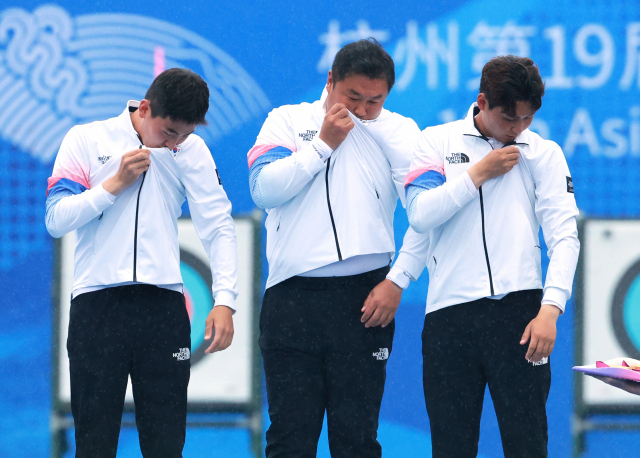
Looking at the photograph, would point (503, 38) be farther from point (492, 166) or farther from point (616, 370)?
point (616, 370)

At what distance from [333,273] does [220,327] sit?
443 mm

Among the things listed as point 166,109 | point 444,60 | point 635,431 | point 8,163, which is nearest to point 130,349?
point 166,109

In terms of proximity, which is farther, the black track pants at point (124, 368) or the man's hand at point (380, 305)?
the man's hand at point (380, 305)

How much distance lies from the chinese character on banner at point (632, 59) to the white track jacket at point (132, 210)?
2471mm

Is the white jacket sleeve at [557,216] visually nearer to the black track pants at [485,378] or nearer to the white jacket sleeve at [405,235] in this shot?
the black track pants at [485,378]

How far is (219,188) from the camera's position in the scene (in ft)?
9.44

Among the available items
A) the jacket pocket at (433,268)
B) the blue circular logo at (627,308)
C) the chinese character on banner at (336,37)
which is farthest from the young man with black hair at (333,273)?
the blue circular logo at (627,308)

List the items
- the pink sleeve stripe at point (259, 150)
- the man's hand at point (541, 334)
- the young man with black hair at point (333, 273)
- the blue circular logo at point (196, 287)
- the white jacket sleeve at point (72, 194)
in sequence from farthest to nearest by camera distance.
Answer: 1. the blue circular logo at point (196, 287)
2. the pink sleeve stripe at point (259, 150)
3. the young man with black hair at point (333, 273)
4. the white jacket sleeve at point (72, 194)
5. the man's hand at point (541, 334)

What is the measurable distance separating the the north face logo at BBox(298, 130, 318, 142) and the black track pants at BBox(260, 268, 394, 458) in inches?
20.2

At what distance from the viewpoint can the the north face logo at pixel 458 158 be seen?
2.66 metres

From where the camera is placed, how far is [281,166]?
2654 millimetres

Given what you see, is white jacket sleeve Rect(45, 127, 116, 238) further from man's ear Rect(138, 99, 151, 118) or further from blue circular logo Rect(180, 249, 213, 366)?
blue circular logo Rect(180, 249, 213, 366)

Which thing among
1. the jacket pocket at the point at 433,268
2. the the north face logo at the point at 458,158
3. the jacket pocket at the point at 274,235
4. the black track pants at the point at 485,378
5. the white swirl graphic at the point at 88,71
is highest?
the white swirl graphic at the point at 88,71

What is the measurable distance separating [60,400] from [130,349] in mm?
1784
